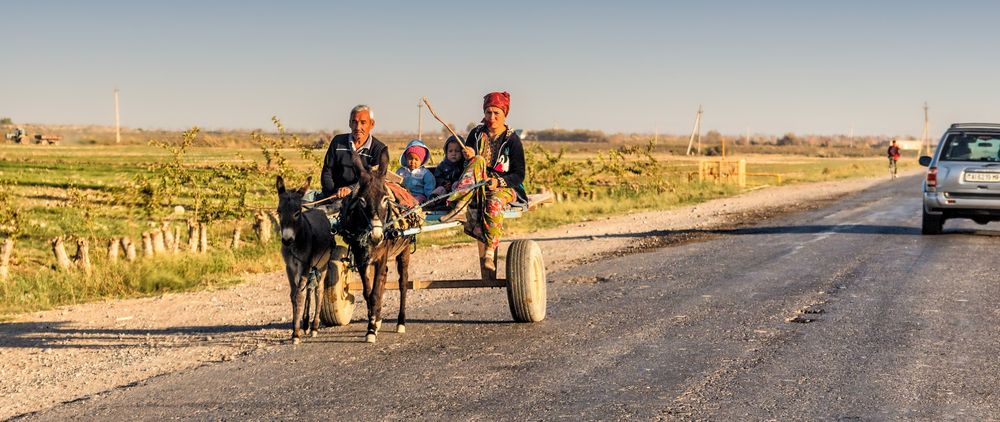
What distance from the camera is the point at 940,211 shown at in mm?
20609

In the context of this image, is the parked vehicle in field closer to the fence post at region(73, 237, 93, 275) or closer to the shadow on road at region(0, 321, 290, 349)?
the shadow on road at region(0, 321, 290, 349)

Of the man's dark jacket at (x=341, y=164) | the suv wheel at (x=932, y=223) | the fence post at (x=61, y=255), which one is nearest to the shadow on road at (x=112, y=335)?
the man's dark jacket at (x=341, y=164)

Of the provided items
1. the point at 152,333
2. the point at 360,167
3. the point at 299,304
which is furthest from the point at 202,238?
the point at 360,167

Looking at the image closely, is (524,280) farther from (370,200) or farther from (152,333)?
(152,333)

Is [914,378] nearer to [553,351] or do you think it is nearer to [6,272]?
[553,351]

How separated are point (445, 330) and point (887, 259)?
911cm

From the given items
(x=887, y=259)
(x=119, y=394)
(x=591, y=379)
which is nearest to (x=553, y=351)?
(x=591, y=379)

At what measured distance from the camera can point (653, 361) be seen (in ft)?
28.4

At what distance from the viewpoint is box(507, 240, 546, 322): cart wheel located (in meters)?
10.1

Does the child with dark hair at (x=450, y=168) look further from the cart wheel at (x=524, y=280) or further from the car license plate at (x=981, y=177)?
the car license plate at (x=981, y=177)

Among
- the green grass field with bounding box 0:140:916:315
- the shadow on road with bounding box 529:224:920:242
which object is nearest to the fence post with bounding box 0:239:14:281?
the green grass field with bounding box 0:140:916:315

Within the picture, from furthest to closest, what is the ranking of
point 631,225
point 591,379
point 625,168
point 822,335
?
point 625,168 → point 631,225 → point 822,335 → point 591,379

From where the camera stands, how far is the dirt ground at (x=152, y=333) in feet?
27.5

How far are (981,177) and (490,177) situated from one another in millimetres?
13516
